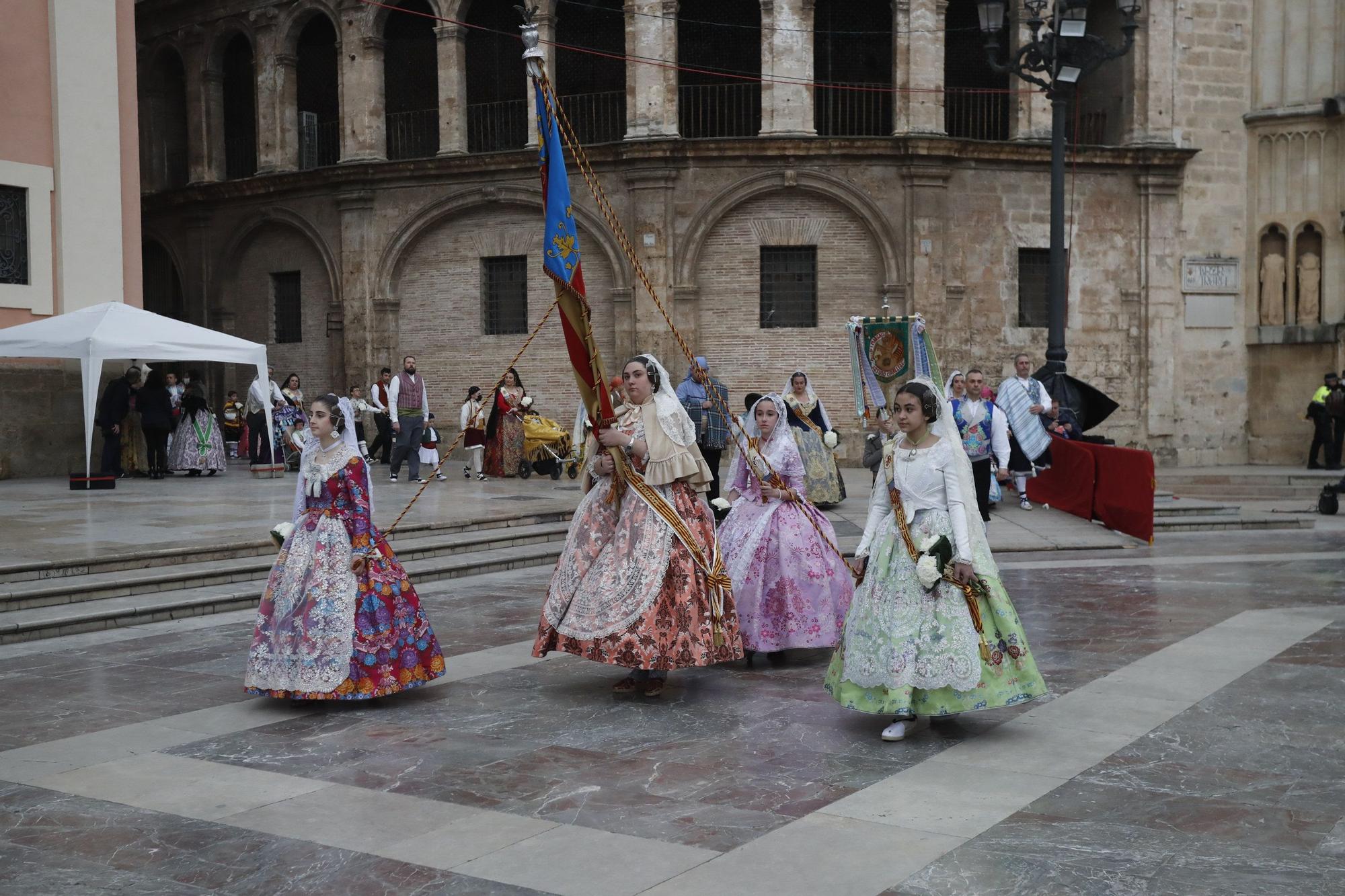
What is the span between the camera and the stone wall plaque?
2483 centimetres

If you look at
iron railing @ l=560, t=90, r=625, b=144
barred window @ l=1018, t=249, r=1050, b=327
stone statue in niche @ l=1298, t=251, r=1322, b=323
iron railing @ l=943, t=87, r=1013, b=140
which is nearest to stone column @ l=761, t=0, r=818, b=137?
iron railing @ l=560, t=90, r=625, b=144

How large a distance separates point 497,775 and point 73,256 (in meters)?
16.2

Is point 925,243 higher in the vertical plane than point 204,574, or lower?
higher

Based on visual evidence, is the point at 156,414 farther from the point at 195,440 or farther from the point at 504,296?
the point at 504,296

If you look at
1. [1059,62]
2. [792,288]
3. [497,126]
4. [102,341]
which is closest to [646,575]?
[1059,62]

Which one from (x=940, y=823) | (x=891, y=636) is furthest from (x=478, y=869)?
(x=891, y=636)

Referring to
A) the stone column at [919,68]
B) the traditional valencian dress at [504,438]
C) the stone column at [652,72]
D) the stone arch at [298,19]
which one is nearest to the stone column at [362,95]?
the stone arch at [298,19]

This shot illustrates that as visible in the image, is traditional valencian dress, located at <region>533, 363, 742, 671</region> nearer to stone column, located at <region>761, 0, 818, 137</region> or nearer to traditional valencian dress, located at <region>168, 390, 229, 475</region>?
traditional valencian dress, located at <region>168, 390, 229, 475</region>

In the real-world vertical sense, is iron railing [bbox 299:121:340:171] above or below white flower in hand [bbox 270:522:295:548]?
above

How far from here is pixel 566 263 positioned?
271 inches

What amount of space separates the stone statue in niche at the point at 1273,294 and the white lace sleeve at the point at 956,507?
834 inches

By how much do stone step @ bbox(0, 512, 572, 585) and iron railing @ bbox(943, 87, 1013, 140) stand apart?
15.0 metres

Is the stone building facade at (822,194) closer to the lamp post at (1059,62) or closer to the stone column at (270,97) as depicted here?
the stone column at (270,97)

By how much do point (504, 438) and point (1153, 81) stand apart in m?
13.6
